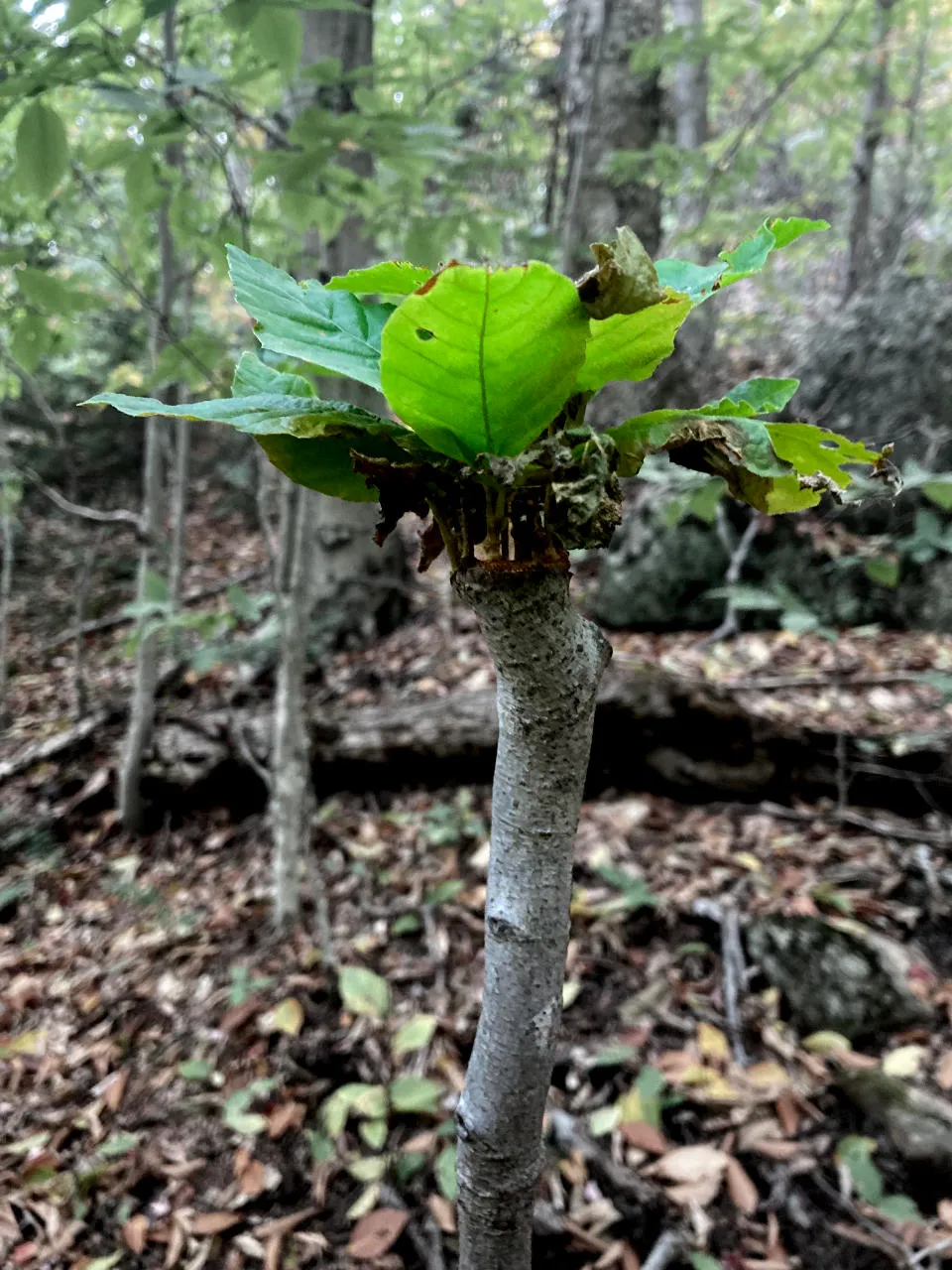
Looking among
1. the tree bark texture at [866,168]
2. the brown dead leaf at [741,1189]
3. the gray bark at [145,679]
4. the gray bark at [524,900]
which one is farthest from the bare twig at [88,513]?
the tree bark texture at [866,168]

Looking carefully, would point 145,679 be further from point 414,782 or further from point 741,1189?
point 741,1189

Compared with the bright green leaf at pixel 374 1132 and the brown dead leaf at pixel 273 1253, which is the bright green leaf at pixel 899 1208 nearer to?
the bright green leaf at pixel 374 1132

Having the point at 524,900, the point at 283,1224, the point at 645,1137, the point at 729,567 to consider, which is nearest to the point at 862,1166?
the point at 645,1137

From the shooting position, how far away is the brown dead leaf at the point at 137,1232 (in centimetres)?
189

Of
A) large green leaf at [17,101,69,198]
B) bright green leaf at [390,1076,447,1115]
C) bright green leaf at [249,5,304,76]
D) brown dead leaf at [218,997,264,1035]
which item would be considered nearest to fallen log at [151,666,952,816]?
brown dead leaf at [218,997,264,1035]

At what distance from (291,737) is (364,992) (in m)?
0.90

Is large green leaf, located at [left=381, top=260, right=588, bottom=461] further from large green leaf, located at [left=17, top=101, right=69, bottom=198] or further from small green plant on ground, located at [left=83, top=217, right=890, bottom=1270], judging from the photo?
large green leaf, located at [left=17, top=101, right=69, bottom=198]

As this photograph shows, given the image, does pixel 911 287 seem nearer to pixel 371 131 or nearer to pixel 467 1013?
pixel 371 131

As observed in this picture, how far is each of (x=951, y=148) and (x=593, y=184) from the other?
4.79 m

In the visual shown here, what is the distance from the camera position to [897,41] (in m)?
5.55

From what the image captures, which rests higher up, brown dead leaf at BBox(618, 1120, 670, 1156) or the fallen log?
the fallen log

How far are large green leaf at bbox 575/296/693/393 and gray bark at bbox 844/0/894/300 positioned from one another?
→ 630cm

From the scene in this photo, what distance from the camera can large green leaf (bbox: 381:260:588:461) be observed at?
497 mm

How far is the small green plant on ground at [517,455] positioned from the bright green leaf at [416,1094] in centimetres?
147
